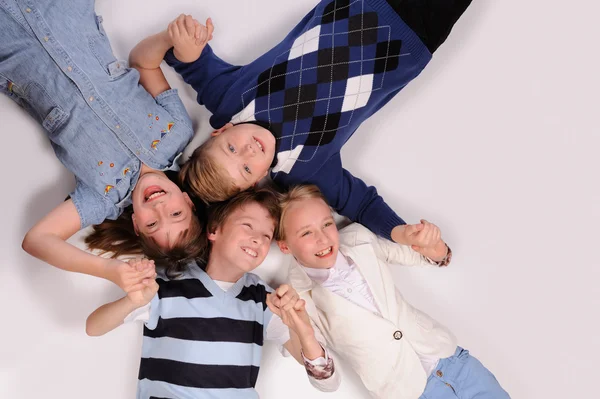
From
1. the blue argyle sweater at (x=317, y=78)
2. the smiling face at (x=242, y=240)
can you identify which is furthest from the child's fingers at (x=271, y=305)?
the blue argyle sweater at (x=317, y=78)

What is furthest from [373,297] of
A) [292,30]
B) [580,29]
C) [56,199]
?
[580,29]

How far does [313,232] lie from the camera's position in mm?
1375

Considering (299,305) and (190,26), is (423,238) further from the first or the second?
(190,26)

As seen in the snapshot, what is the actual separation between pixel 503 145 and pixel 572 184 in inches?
8.0

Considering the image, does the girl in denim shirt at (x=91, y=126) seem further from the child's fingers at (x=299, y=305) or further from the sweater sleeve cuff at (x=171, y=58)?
the child's fingers at (x=299, y=305)

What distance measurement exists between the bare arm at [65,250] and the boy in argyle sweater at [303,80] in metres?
0.27

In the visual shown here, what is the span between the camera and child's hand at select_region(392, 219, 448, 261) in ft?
4.38

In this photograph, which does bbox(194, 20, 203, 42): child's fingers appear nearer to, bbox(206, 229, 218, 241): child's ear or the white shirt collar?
bbox(206, 229, 218, 241): child's ear

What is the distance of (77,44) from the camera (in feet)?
4.16

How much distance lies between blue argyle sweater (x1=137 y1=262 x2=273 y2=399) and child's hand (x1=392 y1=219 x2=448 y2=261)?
377 mm

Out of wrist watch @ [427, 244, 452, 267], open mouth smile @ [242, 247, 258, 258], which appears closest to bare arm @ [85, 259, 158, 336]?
open mouth smile @ [242, 247, 258, 258]

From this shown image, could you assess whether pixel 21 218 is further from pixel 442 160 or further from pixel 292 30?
pixel 442 160

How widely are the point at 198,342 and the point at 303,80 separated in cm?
62

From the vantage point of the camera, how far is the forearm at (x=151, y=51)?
1.35m
